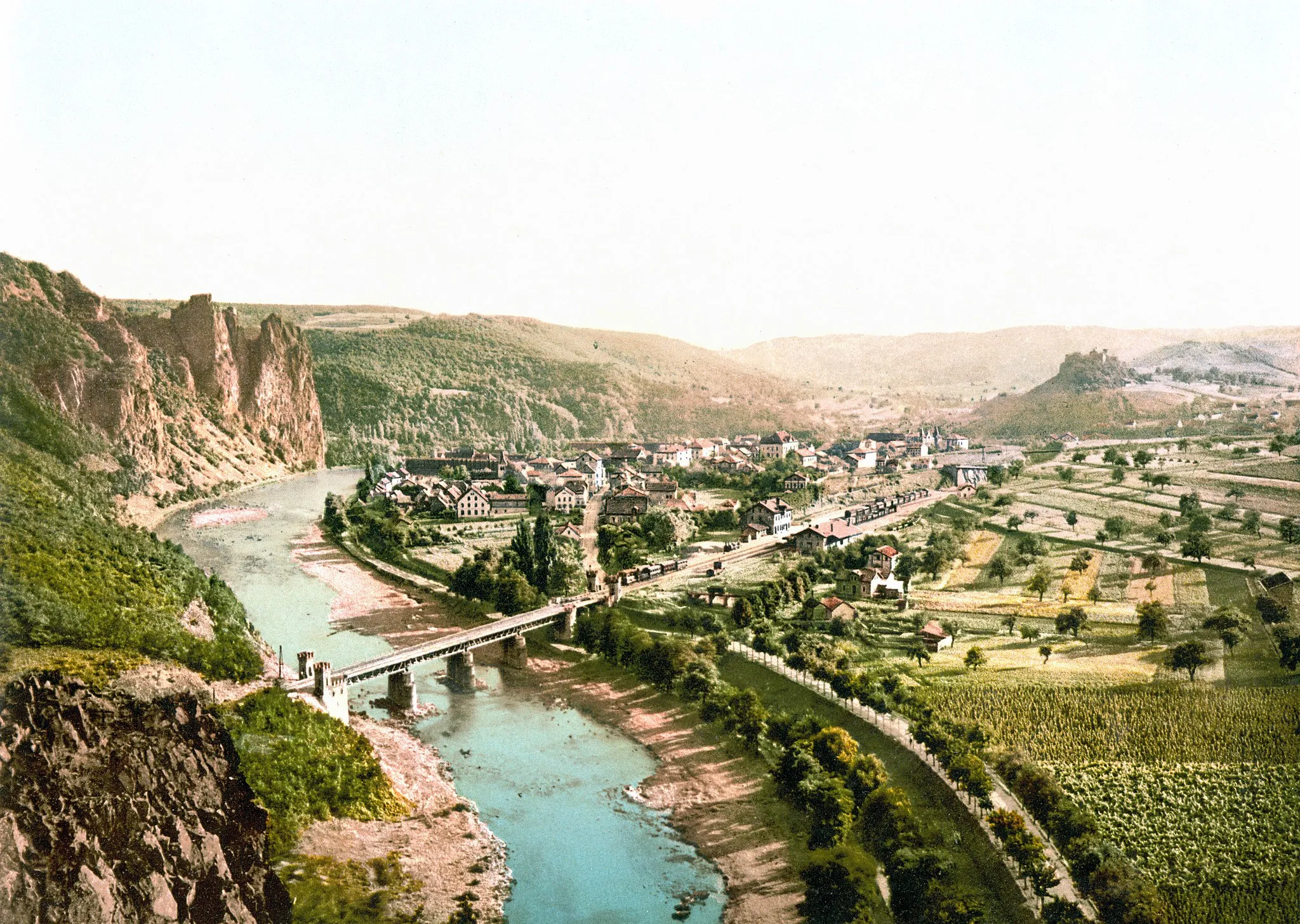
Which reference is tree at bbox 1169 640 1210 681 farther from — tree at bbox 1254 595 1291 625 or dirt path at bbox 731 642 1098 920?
dirt path at bbox 731 642 1098 920

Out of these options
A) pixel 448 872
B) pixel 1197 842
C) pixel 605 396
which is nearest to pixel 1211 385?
pixel 1197 842

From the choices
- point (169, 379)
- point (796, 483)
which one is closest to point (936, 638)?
point (796, 483)

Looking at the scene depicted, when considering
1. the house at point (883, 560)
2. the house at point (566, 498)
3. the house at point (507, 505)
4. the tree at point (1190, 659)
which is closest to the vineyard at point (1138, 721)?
the tree at point (1190, 659)

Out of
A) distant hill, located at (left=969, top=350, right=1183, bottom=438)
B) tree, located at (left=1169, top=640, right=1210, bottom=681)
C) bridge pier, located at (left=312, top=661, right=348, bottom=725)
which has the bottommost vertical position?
bridge pier, located at (left=312, top=661, right=348, bottom=725)

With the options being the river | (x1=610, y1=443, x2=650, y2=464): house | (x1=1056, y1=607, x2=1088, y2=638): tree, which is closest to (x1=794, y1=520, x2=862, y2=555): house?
(x1=1056, y1=607, x2=1088, y2=638): tree

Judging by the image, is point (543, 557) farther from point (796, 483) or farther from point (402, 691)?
point (796, 483)

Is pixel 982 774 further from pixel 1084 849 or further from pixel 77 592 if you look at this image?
pixel 77 592

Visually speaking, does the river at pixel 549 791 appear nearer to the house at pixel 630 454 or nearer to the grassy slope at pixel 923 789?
the grassy slope at pixel 923 789
